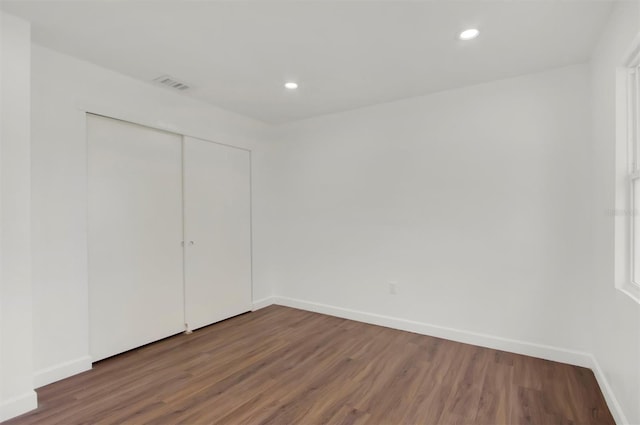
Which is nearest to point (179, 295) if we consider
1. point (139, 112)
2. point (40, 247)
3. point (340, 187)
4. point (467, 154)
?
point (40, 247)

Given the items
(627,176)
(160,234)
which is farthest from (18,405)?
(627,176)

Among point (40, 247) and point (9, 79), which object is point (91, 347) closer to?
point (40, 247)

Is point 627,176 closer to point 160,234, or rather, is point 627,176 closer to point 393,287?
point 393,287

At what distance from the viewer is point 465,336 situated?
9.93ft

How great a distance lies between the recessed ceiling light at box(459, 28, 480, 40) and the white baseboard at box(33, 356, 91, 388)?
3.90m

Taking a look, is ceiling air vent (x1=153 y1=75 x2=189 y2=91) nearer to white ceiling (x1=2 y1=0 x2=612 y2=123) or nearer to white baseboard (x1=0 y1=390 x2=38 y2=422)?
white ceiling (x1=2 y1=0 x2=612 y2=123)

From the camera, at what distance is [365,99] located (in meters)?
3.41

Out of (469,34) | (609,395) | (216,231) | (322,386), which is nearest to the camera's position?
(609,395)

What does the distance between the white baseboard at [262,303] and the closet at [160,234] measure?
98 millimetres

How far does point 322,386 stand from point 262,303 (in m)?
2.10

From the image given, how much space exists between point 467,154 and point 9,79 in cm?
367

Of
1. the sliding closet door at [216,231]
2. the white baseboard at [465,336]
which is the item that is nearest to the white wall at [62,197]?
the sliding closet door at [216,231]

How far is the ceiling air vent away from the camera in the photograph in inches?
112

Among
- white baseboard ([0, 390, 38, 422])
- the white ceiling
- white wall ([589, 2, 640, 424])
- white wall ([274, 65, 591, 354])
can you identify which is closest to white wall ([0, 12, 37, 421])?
white baseboard ([0, 390, 38, 422])
